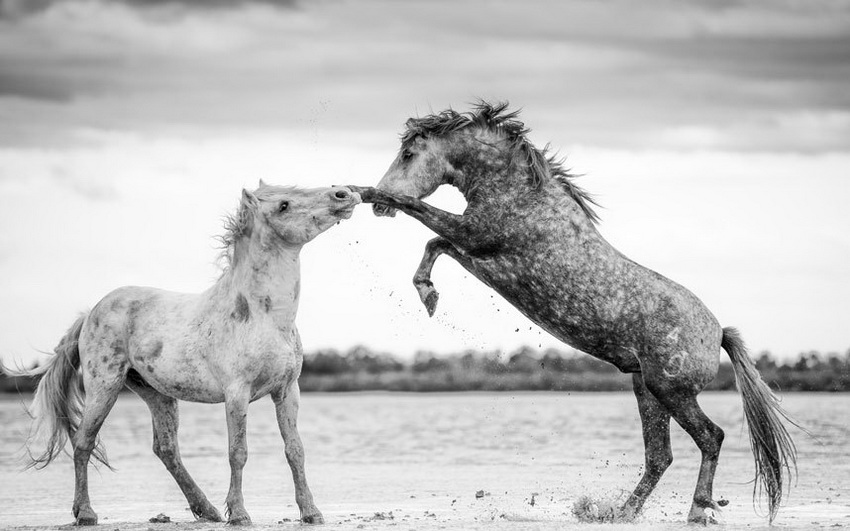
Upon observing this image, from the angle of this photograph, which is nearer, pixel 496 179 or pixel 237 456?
pixel 237 456

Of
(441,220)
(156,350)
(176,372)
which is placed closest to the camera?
(176,372)

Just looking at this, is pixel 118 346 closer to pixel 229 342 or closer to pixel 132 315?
pixel 132 315

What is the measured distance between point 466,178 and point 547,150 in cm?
78

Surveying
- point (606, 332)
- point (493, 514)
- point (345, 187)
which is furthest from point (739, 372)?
point (345, 187)

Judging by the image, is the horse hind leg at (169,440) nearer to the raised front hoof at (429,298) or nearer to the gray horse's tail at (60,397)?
the gray horse's tail at (60,397)

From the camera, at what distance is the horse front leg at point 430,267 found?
11.0 meters

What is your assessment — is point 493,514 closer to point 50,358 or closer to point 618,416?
point 50,358

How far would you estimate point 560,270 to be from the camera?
1083 cm

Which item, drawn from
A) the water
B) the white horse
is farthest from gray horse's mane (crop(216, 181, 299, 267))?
the water

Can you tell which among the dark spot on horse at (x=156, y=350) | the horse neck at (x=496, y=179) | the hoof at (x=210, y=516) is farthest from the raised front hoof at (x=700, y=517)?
the dark spot on horse at (x=156, y=350)

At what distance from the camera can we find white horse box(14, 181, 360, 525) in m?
10.2

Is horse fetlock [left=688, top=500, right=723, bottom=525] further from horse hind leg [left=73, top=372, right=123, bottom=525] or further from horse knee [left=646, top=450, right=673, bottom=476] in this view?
horse hind leg [left=73, top=372, right=123, bottom=525]


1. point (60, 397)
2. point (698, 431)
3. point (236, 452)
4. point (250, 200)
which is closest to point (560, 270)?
point (698, 431)

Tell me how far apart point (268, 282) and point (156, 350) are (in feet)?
4.11
